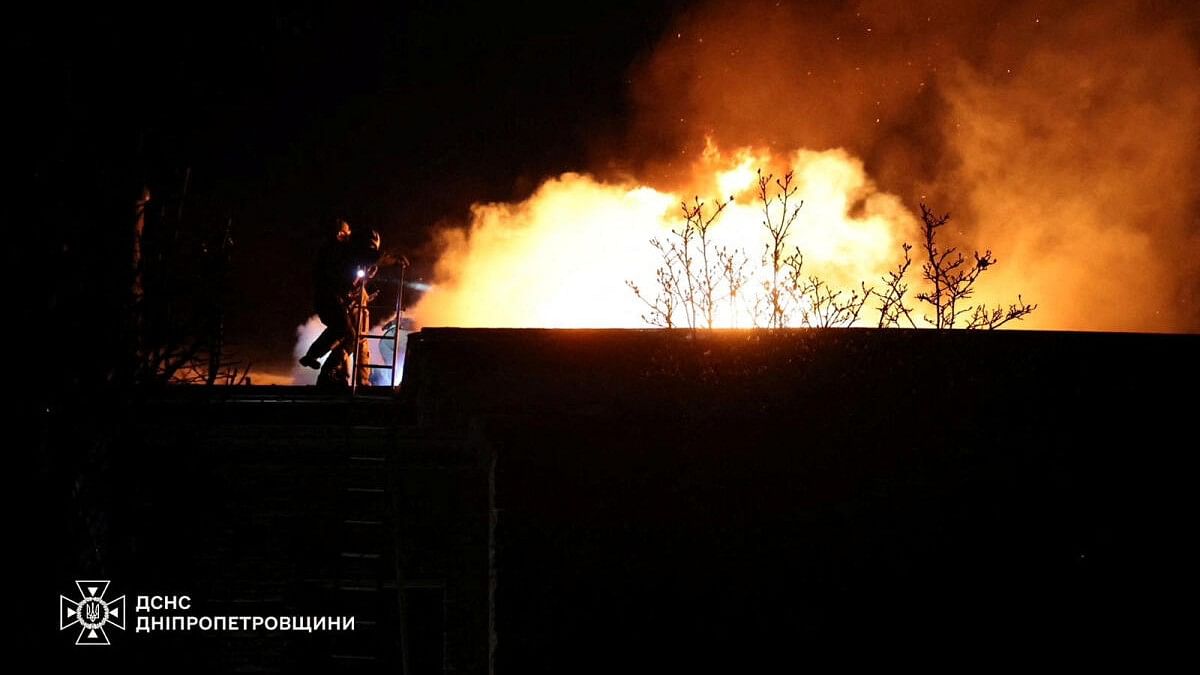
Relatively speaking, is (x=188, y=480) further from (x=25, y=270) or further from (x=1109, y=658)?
(x=1109, y=658)

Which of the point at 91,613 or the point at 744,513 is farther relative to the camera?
the point at 91,613

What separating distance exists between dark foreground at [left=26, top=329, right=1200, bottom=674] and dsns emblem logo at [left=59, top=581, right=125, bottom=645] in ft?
0.27

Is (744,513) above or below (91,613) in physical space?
above

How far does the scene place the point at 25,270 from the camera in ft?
20.3

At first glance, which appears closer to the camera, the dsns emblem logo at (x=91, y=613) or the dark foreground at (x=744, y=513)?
the dark foreground at (x=744, y=513)

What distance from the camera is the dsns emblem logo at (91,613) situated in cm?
610

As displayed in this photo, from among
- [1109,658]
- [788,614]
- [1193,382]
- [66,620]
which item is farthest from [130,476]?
[1193,382]

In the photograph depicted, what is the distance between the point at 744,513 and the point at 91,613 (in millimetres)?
5100

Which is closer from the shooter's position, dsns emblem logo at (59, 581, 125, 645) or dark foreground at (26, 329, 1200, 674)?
dark foreground at (26, 329, 1200, 674)

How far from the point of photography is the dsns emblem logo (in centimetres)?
610

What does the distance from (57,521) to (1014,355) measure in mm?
7380

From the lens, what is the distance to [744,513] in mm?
5836

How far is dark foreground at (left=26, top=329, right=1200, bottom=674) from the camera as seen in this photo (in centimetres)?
572

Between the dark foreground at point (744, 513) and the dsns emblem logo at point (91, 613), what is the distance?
81 millimetres
